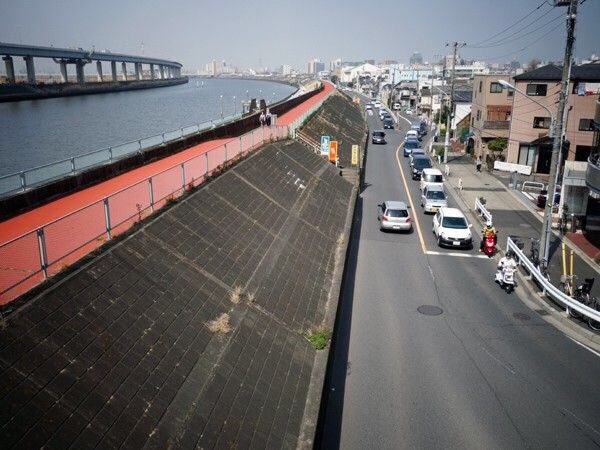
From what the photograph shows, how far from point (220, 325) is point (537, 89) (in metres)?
41.1

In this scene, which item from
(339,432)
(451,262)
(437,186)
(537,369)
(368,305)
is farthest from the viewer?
(437,186)

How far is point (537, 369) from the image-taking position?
42.1 feet

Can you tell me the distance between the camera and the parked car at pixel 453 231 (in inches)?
894

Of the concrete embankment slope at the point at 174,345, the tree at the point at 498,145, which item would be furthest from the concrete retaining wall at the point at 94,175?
the tree at the point at 498,145

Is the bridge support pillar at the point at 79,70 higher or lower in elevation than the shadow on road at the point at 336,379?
higher

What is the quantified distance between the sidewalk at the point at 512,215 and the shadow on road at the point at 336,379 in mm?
8744

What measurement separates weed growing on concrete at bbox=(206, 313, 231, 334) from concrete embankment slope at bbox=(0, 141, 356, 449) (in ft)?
0.10

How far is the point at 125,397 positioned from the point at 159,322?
7.18ft

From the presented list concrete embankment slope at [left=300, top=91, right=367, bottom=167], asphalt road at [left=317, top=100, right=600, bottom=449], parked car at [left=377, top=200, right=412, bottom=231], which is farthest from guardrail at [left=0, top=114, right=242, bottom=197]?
concrete embankment slope at [left=300, top=91, right=367, bottom=167]

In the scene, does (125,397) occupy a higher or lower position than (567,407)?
higher

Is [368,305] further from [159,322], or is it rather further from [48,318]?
[48,318]

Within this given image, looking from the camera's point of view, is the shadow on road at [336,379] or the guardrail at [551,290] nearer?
the shadow on road at [336,379]

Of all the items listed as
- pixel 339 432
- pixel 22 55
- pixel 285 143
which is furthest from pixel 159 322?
pixel 22 55

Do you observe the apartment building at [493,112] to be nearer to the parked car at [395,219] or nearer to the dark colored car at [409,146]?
the dark colored car at [409,146]
